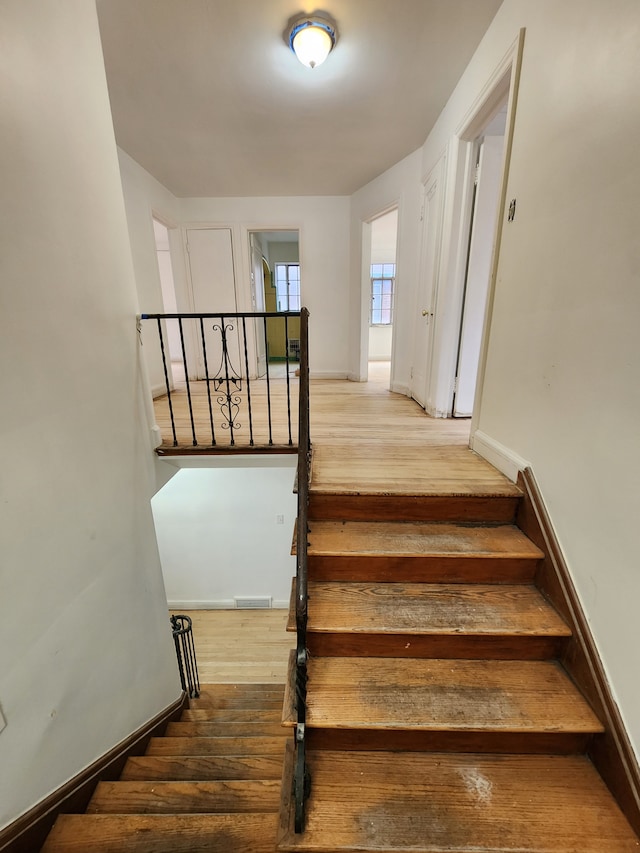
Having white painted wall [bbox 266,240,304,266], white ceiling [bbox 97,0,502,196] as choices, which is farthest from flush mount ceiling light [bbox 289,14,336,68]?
white painted wall [bbox 266,240,304,266]

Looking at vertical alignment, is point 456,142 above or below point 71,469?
above

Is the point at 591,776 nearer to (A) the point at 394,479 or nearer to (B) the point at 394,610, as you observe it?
(B) the point at 394,610

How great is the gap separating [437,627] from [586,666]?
0.51 metres

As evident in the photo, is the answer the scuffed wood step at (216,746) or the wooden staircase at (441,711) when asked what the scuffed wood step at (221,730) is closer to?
the scuffed wood step at (216,746)

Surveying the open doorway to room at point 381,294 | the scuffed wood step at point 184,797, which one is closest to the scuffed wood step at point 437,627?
the scuffed wood step at point 184,797

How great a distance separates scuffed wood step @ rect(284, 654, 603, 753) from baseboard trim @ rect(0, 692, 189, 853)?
104cm

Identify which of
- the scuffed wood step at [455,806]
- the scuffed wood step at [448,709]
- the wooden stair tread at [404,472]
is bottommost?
the scuffed wood step at [455,806]

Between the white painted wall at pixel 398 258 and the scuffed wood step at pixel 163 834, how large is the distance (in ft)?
11.9

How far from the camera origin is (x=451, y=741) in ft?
3.89

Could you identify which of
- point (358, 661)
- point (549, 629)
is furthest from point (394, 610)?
Result: point (549, 629)

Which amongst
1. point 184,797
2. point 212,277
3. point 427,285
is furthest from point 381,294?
point 184,797

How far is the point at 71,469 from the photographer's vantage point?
4.69 ft

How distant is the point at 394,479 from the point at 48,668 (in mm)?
1696

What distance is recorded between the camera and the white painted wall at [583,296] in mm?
1062
